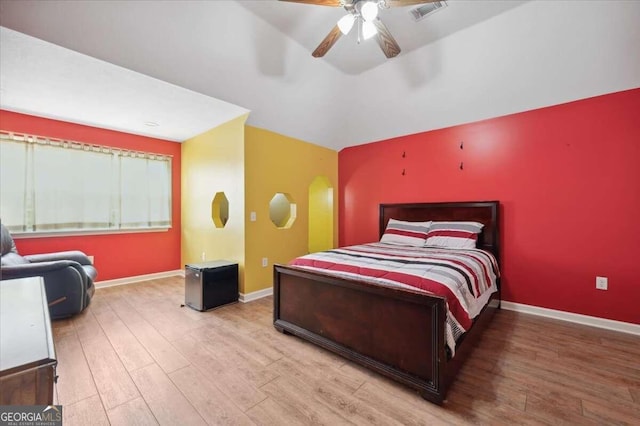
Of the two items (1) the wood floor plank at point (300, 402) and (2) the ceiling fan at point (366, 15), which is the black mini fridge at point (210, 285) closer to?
(1) the wood floor plank at point (300, 402)

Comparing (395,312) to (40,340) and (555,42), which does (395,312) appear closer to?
(40,340)

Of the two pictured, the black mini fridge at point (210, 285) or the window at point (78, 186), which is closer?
the black mini fridge at point (210, 285)

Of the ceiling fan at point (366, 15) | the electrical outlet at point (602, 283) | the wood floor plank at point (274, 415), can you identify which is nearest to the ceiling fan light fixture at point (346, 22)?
the ceiling fan at point (366, 15)

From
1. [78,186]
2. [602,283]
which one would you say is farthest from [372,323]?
[78,186]

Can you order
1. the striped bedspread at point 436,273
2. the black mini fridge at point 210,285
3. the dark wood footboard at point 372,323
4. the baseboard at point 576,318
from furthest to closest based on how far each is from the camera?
the black mini fridge at point 210,285, the baseboard at point 576,318, the striped bedspread at point 436,273, the dark wood footboard at point 372,323

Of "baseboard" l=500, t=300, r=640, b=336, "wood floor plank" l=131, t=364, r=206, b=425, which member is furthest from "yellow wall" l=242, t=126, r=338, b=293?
"baseboard" l=500, t=300, r=640, b=336

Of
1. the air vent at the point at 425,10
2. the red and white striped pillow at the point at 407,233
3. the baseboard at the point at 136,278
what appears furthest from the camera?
the baseboard at the point at 136,278

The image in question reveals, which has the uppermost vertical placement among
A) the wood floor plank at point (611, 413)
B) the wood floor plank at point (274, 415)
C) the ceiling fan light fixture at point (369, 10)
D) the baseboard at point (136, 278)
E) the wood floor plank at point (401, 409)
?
the ceiling fan light fixture at point (369, 10)

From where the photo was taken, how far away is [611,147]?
8.79 feet

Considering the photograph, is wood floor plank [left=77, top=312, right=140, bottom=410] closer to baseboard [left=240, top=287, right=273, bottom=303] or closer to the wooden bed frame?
the wooden bed frame

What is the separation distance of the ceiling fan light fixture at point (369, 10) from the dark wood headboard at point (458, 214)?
2.58m

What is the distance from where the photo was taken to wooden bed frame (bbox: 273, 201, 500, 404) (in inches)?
64.7

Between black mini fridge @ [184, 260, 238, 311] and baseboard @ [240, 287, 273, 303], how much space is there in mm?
90

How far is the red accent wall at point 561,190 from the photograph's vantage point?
8.59 feet
